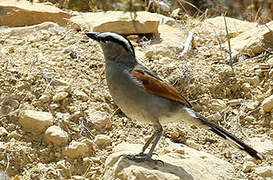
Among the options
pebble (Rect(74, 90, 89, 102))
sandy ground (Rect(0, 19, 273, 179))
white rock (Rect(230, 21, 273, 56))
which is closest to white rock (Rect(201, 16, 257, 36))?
→ white rock (Rect(230, 21, 273, 56))

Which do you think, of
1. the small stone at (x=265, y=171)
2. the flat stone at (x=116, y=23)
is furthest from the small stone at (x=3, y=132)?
the small stone at (x=265, y=171)

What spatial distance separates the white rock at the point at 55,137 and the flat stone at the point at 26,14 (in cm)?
285

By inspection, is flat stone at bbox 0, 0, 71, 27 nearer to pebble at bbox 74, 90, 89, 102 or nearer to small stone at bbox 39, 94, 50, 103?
pebble at bbox 74, 90, 89, 102

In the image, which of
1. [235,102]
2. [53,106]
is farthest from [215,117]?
[53,106]

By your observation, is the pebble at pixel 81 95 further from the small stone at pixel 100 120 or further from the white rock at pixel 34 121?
the white rock at pixel 34 121

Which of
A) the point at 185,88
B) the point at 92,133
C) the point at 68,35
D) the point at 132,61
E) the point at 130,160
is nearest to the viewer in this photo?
the point at 130,160

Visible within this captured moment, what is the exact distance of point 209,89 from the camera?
7828mm

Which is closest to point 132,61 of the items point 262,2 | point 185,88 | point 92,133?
point 92,133

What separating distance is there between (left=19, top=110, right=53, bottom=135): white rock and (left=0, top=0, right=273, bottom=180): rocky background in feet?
0.04

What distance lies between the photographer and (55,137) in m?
6.46

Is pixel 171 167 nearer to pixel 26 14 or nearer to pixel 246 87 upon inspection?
pixel 246 87

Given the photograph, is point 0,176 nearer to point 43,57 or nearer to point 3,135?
point 3,135

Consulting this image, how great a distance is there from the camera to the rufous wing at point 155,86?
6.13m

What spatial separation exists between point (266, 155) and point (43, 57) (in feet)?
11.2
